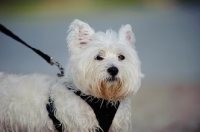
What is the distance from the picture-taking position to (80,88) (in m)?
2.97

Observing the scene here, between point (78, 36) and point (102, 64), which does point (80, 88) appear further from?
point (78, 36)

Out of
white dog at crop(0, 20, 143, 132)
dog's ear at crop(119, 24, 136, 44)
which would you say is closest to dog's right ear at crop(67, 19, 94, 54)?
white dog at crop(0, 20, 143, 132)

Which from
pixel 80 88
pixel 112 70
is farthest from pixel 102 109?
pixel 112 70

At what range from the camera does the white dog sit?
2873 mm

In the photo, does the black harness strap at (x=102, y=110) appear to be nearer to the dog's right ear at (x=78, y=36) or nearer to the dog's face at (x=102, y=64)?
the dog's face at (x=102, y=64)

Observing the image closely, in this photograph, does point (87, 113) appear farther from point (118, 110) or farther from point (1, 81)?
point (1, 81)

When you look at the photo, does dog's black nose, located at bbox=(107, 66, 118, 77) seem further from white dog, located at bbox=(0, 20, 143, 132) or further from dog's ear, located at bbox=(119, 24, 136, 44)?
dog's ear, located at bbox=(119, 24, 136, 44)

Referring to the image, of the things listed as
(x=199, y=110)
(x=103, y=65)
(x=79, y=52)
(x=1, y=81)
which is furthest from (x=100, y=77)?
(x=199, y=110)

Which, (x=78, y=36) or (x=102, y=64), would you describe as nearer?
(x=102, y=64)

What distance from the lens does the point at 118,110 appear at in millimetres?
3098

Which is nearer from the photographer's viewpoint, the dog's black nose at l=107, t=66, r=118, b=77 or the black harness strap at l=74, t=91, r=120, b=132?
the dog's black nose at l=107, t=66, r=118, b=77

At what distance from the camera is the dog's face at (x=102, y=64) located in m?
2.83

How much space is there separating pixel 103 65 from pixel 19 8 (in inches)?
90.2

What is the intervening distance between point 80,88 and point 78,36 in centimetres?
45
